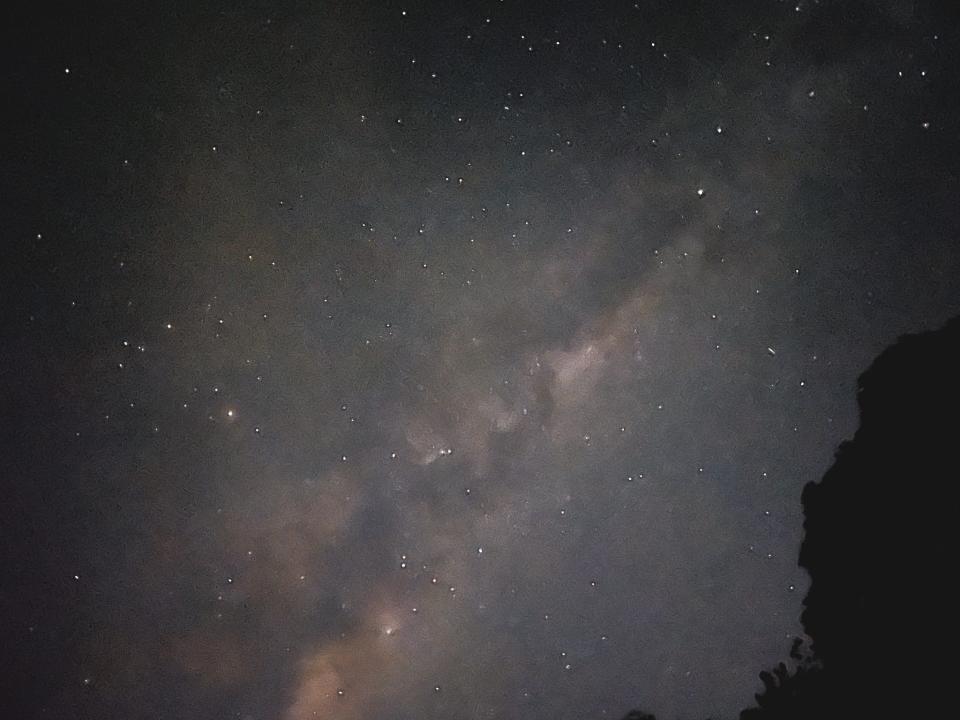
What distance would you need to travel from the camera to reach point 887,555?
8.40m

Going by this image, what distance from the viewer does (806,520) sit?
26.4 ft

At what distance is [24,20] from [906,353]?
9.25 m

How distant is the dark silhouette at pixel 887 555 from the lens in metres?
7.43

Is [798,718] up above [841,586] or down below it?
below

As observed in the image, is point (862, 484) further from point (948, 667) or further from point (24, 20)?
point (24, 20)

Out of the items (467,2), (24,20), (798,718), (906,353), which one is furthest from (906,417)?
(24,20)

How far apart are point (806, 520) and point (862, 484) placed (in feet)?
3.99

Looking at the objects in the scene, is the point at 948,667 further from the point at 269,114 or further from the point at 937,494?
the point at 269,114

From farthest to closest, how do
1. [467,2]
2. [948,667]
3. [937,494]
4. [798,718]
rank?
1. [798,718]
2. [937,494]
3. [948,667]
4. [467,2]

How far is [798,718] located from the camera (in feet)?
27.6

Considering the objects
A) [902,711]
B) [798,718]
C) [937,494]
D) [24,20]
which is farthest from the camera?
[798,718]

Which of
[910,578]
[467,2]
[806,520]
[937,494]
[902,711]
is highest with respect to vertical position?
[467,2]

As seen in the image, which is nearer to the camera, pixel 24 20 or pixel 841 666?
pixel 24 20

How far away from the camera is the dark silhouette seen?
24.4ft
